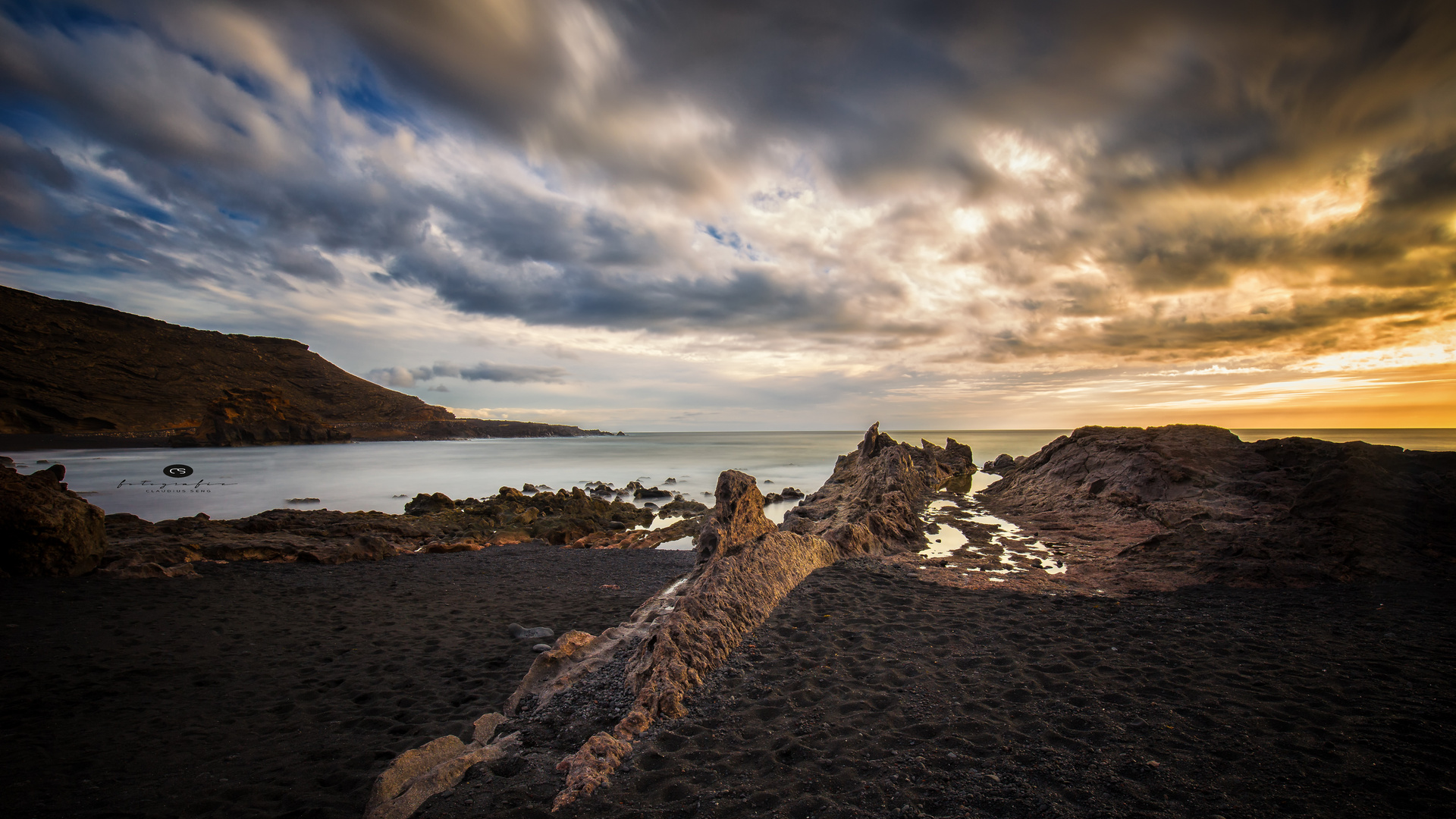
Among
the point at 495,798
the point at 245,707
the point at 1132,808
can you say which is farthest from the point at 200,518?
the point at 1132,808

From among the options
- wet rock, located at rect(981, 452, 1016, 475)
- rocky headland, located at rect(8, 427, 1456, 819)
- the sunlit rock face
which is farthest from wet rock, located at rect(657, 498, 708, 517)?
wet rock, located at rect(981, 452, 1016, 475)

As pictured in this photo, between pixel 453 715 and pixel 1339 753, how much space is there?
19.9ft

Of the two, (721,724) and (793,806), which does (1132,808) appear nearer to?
(793,806)

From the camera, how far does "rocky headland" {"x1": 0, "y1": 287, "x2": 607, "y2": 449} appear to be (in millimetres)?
47969

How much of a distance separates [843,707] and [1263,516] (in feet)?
30.6

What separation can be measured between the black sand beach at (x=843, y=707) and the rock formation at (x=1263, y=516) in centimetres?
73

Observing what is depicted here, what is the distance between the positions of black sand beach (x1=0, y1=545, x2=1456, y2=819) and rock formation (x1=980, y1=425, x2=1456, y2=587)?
2.39ft

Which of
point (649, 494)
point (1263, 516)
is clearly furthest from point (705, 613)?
point (649, 494)

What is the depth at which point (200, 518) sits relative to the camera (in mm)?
12555

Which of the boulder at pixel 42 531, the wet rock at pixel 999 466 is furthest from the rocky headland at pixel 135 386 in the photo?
the wet rock at pixel 999 466

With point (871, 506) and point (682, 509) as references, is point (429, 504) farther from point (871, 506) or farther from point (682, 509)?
point (871, 506)

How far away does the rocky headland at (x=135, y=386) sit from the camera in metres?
48.0

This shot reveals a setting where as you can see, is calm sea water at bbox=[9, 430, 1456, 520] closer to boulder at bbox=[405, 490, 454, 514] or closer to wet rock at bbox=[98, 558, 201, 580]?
boulder at bbox=[405, 490, 454, 514]

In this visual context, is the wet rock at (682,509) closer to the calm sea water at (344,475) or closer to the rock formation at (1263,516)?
the calm sea water at (344,475)
